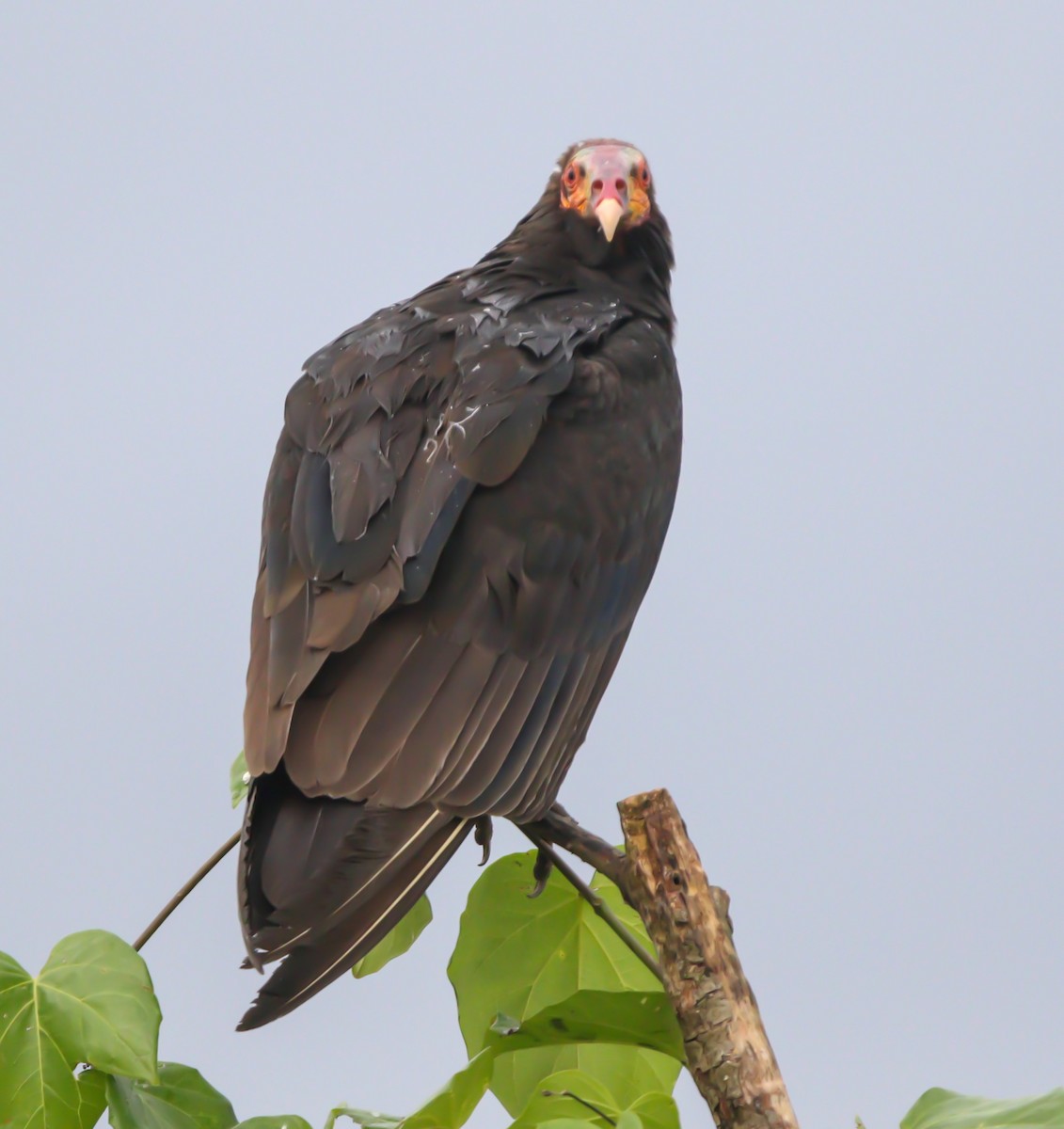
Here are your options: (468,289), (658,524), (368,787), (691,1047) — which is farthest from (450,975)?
(468,289)

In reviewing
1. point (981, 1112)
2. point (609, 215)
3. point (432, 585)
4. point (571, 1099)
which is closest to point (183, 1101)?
point (571, 1099)

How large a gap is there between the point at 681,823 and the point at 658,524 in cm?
85

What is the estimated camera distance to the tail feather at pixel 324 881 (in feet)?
6.17

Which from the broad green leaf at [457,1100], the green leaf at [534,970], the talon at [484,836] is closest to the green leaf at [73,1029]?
the broad green leaf at [457,1100]

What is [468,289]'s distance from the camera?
9.32ft

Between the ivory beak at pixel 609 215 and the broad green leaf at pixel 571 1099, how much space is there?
163 cm

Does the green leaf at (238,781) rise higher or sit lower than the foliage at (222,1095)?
higher

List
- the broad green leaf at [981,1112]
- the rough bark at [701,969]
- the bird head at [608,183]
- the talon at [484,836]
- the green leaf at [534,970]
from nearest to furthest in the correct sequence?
1. the broad green leaf at [981,1112]
2. the rough bark at [701,969]
3. the green leaf at [534,970]
4. the talon at [484,836]
5. the bird head at [608,183]

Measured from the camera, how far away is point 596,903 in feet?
6.99

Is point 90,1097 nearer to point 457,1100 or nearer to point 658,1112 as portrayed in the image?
point 457,1100

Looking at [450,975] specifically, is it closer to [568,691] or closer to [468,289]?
[568,691]

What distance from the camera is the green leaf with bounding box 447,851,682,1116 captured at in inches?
91.3

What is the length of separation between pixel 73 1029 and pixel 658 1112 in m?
0.76

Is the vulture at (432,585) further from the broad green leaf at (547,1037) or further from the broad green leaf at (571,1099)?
the broad green leaf at (571,1099)
